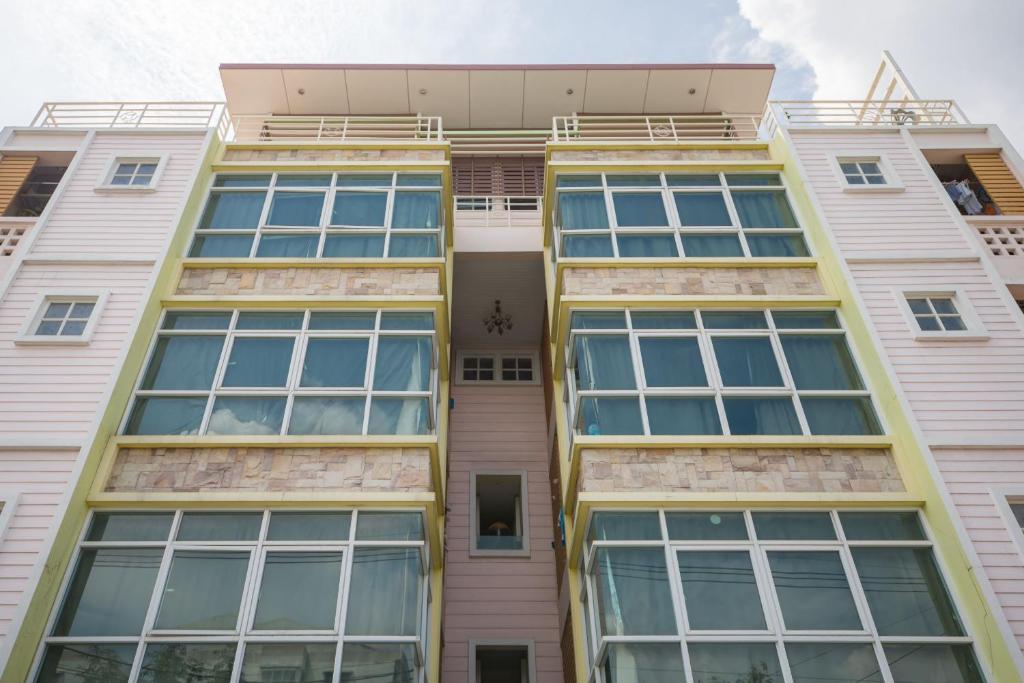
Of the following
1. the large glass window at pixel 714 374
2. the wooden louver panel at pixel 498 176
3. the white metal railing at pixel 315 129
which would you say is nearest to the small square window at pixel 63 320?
the large glass window at pixel 714 374

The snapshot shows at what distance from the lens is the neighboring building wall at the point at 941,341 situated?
8828 millimetres

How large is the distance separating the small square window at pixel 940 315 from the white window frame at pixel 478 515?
6696 millimetres

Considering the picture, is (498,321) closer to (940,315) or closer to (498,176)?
(498,176)

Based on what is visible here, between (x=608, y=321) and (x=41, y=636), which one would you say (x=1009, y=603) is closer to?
(x=608, y=321)

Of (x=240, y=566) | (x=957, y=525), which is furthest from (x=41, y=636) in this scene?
(x=957, y=525)

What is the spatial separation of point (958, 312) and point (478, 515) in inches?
328

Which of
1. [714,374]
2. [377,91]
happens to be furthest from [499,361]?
[377,91]

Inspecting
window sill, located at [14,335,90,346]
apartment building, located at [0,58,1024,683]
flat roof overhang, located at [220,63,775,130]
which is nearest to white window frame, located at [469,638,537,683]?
apartment building, located at [0,58,1024,683]

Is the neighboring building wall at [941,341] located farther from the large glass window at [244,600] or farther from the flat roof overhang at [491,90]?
the large glass window at [244,600]

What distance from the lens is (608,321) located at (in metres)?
11.0

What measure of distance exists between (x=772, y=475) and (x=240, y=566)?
629 cm

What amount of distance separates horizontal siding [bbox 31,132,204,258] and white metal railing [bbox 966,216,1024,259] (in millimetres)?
12750

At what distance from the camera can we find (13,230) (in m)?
11.8

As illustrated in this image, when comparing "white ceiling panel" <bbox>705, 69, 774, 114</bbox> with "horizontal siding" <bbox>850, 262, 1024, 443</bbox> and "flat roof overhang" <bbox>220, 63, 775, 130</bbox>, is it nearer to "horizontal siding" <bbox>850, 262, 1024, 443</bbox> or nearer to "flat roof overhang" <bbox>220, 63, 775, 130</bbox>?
"flat roof overhang" <bbox>220, 63, 775, 130</bbox>
